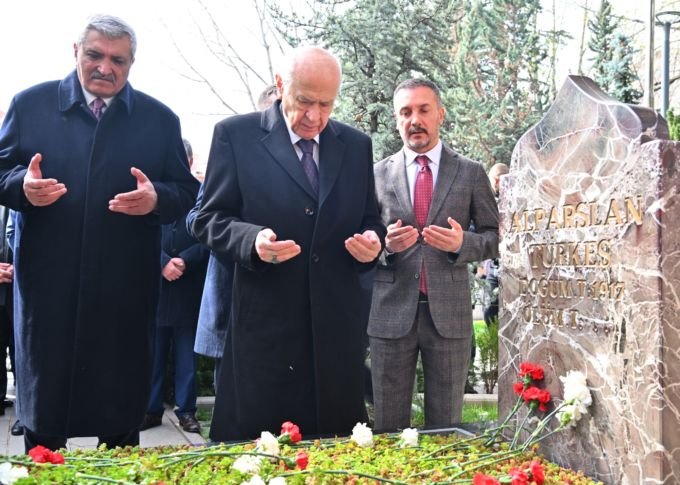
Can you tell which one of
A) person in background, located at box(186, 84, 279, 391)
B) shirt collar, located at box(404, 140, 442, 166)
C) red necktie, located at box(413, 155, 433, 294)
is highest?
shirt collar, located at box(404, 140, 442, 166)

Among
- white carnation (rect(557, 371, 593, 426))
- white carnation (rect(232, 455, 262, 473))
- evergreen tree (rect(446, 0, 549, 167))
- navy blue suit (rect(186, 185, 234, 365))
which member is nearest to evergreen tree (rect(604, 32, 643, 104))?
evergreen tree (rect(446, 0, 549, 167))

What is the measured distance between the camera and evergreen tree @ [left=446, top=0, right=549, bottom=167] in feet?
28.7

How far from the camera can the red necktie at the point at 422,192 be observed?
12.5 feet

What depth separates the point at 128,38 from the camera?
322 cm

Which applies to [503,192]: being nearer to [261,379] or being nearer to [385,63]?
[261,379]

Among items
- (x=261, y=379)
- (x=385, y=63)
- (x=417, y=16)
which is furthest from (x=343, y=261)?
(x=417, y=16)

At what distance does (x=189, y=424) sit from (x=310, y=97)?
3.46 metres

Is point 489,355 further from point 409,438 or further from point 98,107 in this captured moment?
point 98,107

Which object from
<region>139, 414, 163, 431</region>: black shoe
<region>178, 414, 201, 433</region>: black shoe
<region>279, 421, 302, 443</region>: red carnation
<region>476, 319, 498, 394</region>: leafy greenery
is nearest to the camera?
<region>279, 421, 302, 443</region>: red carnation

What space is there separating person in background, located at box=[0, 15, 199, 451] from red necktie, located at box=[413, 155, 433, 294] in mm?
1180

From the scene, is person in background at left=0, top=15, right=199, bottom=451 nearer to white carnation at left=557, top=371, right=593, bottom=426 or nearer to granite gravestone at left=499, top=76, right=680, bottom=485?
granite gravestone at left=499, top=76, right=680, bottom=485

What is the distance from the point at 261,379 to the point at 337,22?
530 centimetres

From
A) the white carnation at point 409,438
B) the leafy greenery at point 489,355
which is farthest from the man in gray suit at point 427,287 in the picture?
the leafy greenery at point 489,355

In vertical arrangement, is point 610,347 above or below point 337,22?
below
